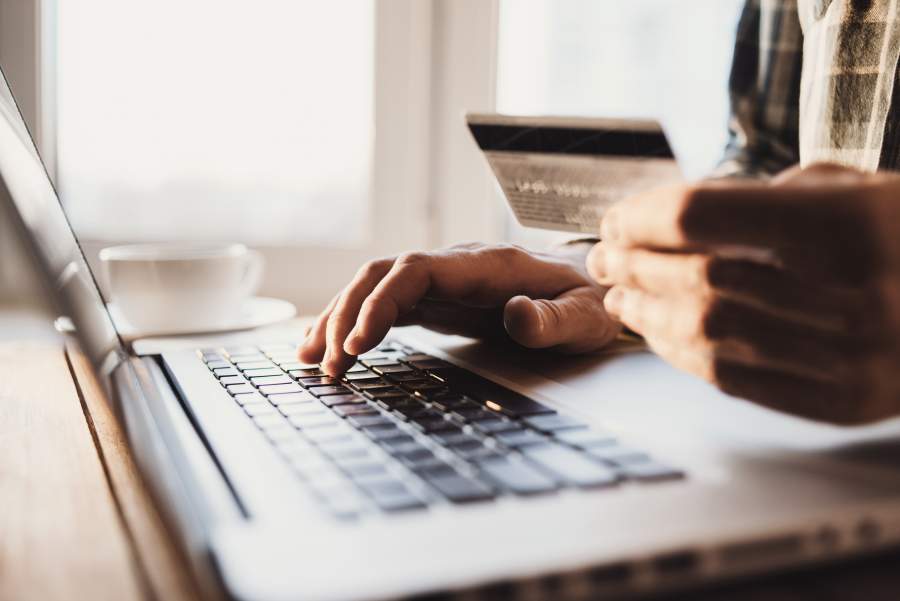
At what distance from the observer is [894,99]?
790 millimetres

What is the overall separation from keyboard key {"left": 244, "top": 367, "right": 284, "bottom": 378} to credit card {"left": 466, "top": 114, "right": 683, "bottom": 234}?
229 millimetres

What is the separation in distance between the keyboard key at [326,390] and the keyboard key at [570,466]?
165 mm

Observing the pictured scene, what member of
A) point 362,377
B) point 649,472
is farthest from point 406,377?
point 649,472

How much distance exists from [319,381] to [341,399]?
0.06 metres

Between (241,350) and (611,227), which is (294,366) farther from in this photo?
(611,227)

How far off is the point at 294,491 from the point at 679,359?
0.72ft

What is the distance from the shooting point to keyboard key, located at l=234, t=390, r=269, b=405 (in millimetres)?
468

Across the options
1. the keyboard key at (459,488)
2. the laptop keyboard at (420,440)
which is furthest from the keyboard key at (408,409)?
the keyboard key at (459,488)

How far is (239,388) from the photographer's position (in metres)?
0.51

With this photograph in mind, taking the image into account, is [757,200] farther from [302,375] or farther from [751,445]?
[302,375]

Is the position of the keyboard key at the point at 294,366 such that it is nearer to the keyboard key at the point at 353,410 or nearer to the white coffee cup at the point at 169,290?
the keyboard key at the point at 353,410

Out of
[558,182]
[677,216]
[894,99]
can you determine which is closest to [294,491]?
[677,216]

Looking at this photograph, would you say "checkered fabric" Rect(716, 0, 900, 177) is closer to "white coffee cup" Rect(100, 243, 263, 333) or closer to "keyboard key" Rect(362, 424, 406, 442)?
"keyboard key" Rect(362, 424, 406, 442)

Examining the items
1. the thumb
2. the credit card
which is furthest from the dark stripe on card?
the thumb
